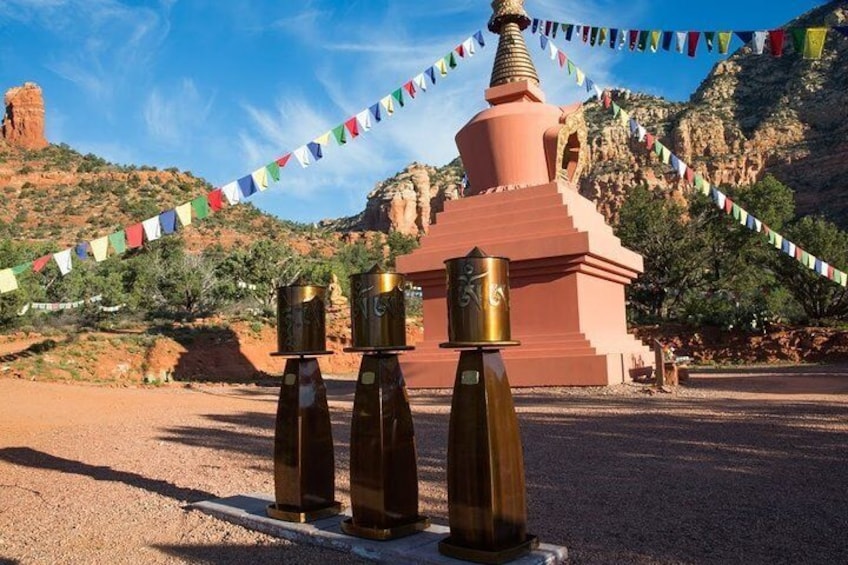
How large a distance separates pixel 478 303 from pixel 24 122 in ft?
280

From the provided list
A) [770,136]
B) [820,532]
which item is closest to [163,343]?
[820,532]

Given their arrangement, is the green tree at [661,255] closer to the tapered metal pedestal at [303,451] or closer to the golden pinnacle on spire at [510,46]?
the golden pinnacle on spire at [510,46]

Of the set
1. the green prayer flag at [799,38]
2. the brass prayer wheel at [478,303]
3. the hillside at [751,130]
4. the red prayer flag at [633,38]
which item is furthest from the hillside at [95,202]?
the brass prayer wheel at [478,303]

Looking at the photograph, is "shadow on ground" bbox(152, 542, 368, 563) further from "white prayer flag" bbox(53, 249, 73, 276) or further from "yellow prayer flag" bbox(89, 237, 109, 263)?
"white prayer flag" bbox(53, 249, 73, 276)

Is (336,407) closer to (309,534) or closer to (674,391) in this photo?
(674,391)

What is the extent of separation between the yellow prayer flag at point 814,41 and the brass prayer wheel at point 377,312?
9.01 meters

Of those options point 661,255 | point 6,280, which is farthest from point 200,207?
point 661,255

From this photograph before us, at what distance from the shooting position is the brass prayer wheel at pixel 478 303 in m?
3.29

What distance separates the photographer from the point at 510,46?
1498 cm

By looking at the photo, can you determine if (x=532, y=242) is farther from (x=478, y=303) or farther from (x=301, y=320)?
(x=478, y=303)

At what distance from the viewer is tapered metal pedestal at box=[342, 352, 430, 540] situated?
3.62 metres

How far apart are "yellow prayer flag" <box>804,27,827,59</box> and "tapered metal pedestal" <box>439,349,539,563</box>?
9239mm

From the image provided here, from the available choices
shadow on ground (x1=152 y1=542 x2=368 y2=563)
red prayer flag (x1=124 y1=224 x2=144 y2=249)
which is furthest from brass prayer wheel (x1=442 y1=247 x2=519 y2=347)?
red prayer flag (x1=124 y1=224 x2=144 y2=249)

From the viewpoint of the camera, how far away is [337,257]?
58719mm
